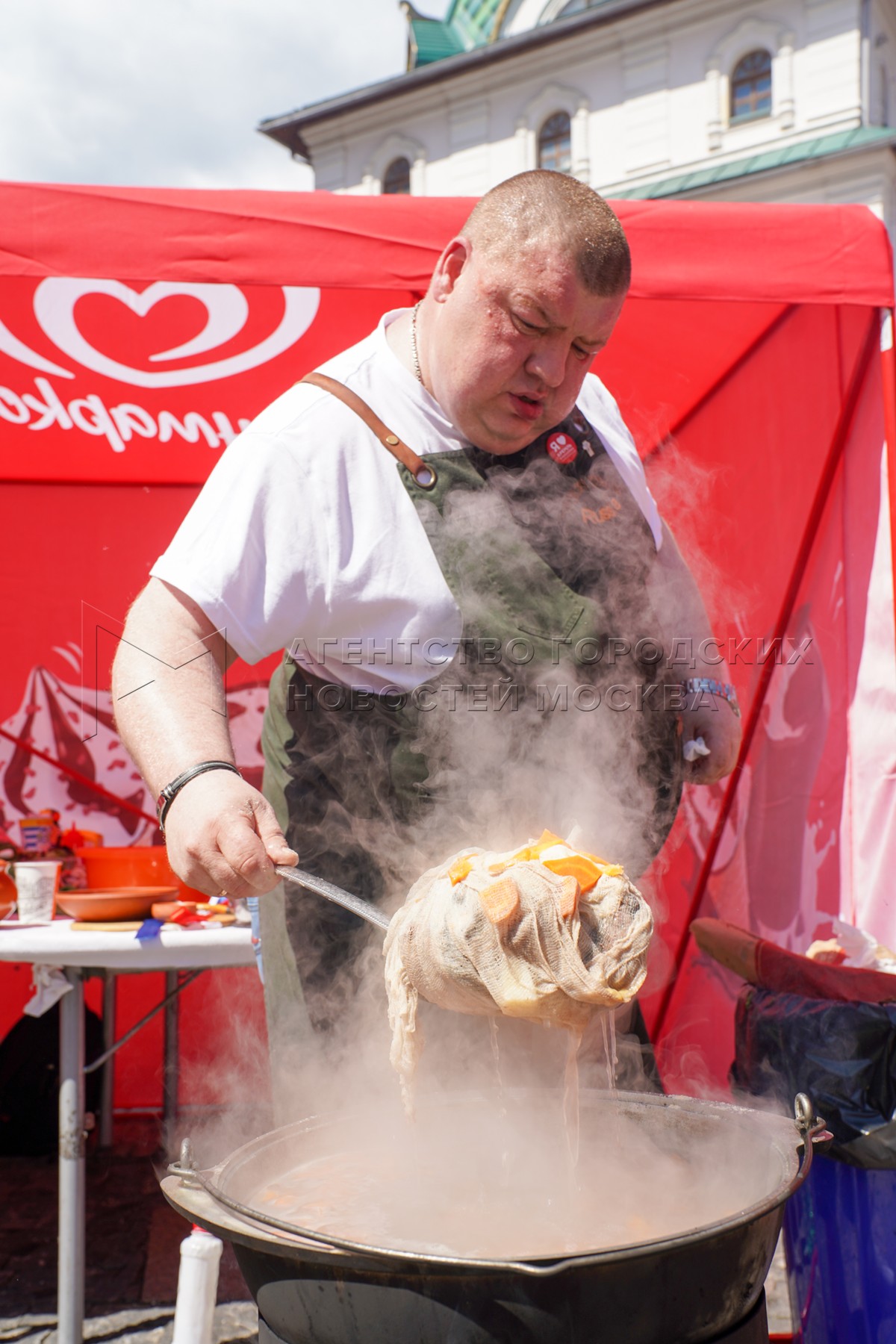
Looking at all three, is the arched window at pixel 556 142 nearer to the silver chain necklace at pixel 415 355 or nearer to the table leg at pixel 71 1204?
the silver chain necklace at pixel 415 355

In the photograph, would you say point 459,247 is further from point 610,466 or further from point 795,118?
point 795,118

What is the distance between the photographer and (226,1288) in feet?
10.6

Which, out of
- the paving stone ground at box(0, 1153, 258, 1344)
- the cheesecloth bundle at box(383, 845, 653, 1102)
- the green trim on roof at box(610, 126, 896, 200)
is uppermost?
the green trim on roof at box(610, 126, 896, 200)

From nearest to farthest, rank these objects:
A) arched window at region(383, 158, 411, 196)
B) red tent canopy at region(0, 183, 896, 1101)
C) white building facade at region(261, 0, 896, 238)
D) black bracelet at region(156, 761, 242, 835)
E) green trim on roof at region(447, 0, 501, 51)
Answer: black bracelet at region(156, 761, 242, 835) < red tent canopy at region(0, 183, 896, 1101) < white building facade at region(261, 0, 896, 238) < arched window at region(383, 158, 411, 196) < green trim on roof at region(447, 0, 501, 51)

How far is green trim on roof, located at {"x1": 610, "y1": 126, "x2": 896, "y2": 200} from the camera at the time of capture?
17.5m

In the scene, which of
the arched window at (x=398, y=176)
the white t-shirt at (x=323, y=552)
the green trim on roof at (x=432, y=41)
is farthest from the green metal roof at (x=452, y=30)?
the white t-shirt at (x=323, y=552)

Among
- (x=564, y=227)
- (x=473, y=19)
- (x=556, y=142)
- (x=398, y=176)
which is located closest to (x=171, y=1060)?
(x=564, y=227)

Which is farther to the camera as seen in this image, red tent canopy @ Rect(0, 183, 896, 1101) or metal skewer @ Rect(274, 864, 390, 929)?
red tent canopy @ Rect(0, 183, 896, 1101)

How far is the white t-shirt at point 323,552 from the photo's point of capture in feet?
6.17

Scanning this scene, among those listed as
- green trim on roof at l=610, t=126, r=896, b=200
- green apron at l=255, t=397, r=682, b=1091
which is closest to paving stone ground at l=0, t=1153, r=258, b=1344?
green apron at l=255, t=397, r=682, b=1091

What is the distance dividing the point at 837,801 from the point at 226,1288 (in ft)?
8.41

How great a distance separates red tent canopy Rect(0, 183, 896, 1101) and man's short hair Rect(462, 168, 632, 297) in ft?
4.41

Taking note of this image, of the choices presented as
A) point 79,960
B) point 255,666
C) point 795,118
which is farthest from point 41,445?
point 795,118

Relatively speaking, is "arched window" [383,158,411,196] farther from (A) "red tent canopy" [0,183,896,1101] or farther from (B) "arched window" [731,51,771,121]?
(A) "red tent canopy" [0,183,896,1101]
